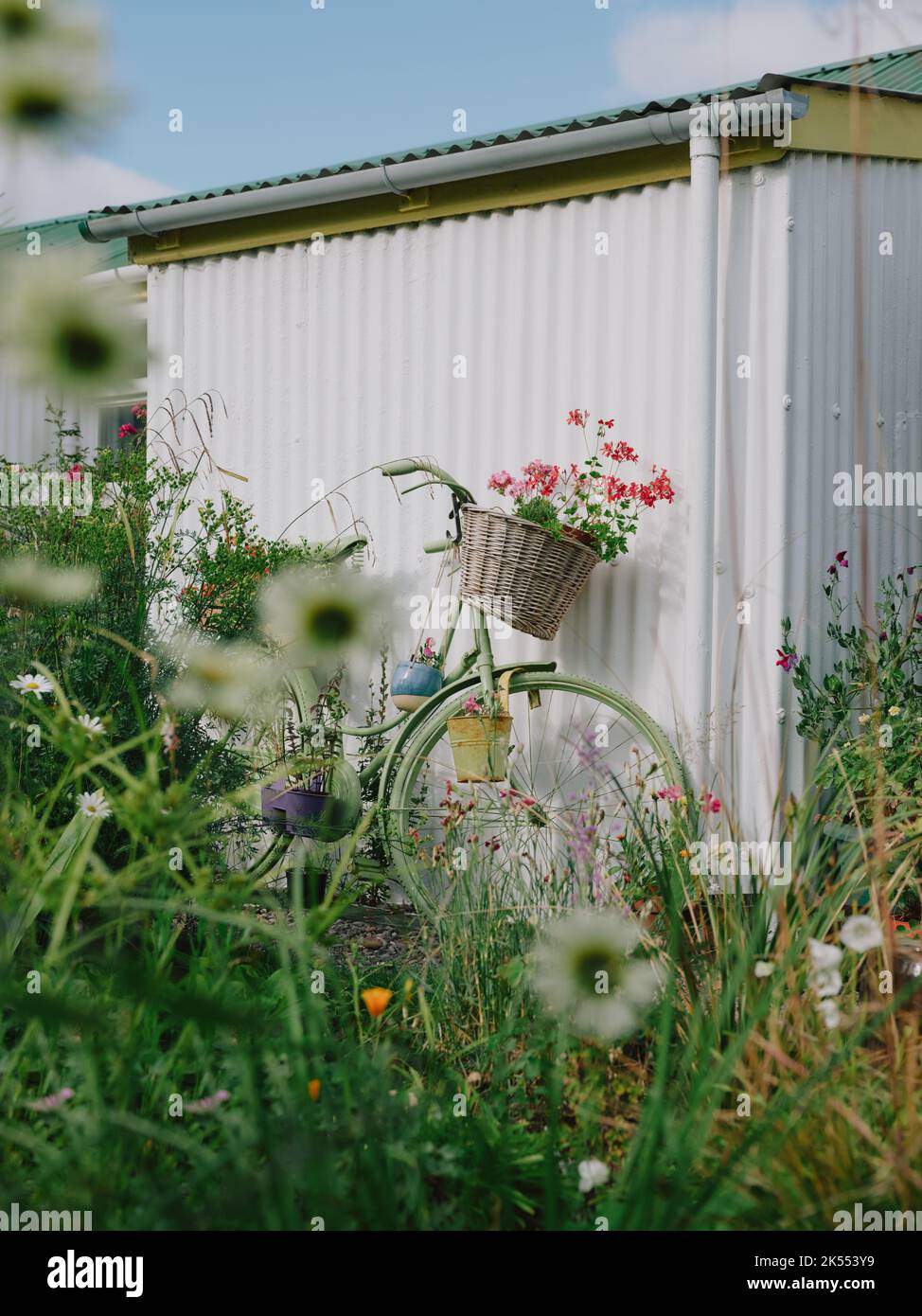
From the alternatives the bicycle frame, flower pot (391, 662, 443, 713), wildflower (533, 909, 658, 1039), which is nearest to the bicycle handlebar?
the bicycle frame

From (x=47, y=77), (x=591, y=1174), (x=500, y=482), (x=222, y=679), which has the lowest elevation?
(x=591, y=1174)

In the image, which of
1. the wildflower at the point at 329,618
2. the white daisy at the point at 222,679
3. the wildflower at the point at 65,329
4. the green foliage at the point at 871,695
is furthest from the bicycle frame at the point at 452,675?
the wildflower at the point at 65,329

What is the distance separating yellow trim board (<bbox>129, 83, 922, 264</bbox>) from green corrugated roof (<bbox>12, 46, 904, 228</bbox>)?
0.34 feet

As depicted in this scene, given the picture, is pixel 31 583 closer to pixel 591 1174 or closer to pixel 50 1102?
pixel 50 1102

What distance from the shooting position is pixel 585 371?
469 cm

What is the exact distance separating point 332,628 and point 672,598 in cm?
226

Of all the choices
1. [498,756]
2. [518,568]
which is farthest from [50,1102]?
[518,568]

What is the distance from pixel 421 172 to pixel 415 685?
6.44 feet

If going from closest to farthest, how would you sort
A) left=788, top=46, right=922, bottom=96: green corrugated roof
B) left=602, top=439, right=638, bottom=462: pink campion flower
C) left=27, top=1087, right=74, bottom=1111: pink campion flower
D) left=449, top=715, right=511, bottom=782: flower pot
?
left=27, top=1087, right=74, bottom=1111: pink campion flower, left=449, top=715, right=511, bottom=782: flower pot, left=602, top=439, right=638, bottom=462: pink campion flower, left=788, top=46, right=922, bottom=96: green corrugated roof

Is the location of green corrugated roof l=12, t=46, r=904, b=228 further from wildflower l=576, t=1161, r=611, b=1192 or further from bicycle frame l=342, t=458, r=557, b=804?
wildflower l=576, t=1161, r=611, b=1192

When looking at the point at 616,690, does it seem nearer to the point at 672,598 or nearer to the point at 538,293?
the point at 672,598

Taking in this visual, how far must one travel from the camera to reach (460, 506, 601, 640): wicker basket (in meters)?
4.09

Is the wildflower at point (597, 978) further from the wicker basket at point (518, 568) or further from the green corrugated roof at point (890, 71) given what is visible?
the green corrugated roof at point (890, 71)

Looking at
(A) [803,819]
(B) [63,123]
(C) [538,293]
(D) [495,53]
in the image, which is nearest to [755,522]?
(C) [538,293]
